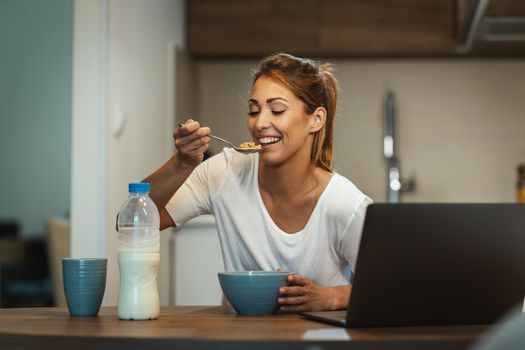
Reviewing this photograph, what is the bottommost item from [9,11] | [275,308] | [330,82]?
[275,308]

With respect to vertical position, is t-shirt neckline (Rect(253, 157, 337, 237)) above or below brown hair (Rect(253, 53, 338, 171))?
below

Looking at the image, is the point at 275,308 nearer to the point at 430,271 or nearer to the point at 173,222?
the point at 430,271

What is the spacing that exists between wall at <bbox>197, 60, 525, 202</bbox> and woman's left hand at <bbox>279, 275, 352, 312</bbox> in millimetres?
2754

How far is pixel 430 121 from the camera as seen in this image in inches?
171

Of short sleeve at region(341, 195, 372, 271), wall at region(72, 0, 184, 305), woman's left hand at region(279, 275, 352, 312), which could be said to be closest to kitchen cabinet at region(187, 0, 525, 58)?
wall at region(72, 0, 184, 305)

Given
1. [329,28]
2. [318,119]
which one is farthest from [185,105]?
[318,119]

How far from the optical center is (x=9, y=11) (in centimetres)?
340

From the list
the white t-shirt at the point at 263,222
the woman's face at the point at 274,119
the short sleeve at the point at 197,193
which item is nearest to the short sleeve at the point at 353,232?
the white t-shirt at the point at 263,222

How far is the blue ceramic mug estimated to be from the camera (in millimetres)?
1451

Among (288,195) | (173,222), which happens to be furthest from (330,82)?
(173,222)

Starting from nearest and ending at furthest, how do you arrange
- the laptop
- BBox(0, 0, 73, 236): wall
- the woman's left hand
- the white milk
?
the laptop < the white milk < the woman's left hand < BBox(0, 0, 73, 236): wall

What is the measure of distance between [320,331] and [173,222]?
867 millimetres

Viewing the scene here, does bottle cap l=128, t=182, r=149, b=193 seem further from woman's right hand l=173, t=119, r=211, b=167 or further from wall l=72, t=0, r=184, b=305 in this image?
wall l=72, t=0, r=184, b=305

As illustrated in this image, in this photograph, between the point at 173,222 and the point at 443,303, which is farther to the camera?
the point at 173,222
